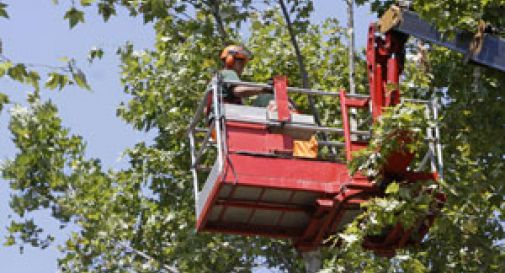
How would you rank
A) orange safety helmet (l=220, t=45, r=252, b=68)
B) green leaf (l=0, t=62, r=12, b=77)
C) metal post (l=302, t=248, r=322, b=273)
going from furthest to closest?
metal post (l=302, t=248, r=322, b=273), orange safety helmet (l=220, t=45, r=252, b=68), green leaf (l=0, t=62, r=12, b=77)

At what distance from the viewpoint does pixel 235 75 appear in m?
17.3

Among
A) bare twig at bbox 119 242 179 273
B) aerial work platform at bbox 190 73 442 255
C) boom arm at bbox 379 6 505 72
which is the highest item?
boom arm at bbox 379 6 505 72

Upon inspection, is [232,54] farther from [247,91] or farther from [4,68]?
[4,68]

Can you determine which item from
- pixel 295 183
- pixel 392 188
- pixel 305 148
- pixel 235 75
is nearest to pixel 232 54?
pixel 235 75

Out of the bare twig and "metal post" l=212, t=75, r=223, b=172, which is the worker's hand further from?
the bare twig

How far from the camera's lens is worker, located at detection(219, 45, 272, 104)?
16.8 metres

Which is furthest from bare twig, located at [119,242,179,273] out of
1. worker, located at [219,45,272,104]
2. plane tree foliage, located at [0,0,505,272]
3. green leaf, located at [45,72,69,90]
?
green leaf, located at [45,72,69,90]

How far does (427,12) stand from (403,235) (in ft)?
8.44

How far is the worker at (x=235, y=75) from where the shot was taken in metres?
16.8

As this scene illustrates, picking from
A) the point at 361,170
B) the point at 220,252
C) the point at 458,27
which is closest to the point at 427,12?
the point at 458,27

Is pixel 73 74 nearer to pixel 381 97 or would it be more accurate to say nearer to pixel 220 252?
pixel 381 97

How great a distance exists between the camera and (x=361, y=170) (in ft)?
52.4

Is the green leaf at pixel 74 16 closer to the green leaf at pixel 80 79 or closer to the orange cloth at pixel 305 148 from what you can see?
the green leaf at pixel 80 79

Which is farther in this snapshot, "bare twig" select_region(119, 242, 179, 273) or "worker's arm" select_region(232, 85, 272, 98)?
"bare twig" select_region(119, 242, 179, 273)
